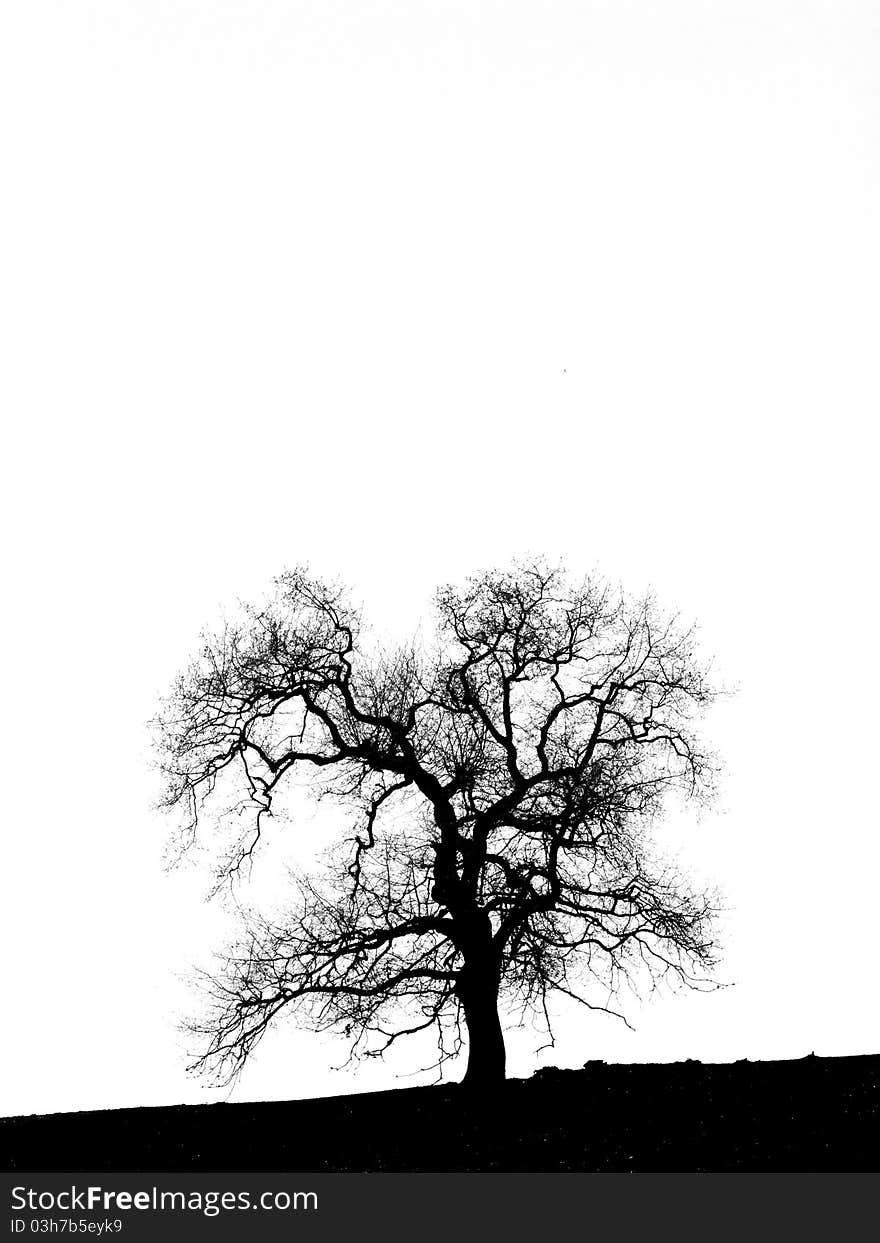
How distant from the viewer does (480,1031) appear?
765 inches

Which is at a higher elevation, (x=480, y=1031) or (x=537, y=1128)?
(x=480, y=1031)

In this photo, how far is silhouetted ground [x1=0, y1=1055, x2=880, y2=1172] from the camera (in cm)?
1553

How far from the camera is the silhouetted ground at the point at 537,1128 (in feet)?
51.0

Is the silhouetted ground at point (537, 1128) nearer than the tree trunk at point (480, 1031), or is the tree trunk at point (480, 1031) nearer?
the silhouetted ground at point (537, 1128)

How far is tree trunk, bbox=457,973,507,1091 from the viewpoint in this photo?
19.4 metres

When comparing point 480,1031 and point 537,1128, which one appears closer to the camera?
point 537,1128

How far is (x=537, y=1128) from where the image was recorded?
57.1 feet

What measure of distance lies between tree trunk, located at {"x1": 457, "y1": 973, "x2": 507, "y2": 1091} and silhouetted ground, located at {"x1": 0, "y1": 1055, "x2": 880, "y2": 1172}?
0.34 m

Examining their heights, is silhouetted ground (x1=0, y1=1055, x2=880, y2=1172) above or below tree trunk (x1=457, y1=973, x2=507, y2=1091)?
below

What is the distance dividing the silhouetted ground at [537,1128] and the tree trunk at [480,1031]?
34cm

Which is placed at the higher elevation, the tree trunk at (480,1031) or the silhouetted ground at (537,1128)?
the tree trunk at (480,1031)

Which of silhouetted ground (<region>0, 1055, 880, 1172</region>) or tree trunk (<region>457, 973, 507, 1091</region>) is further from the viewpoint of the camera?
tree trunk (<region>457, 973, 507, 1091</region>)

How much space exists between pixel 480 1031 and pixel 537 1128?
2229mm
